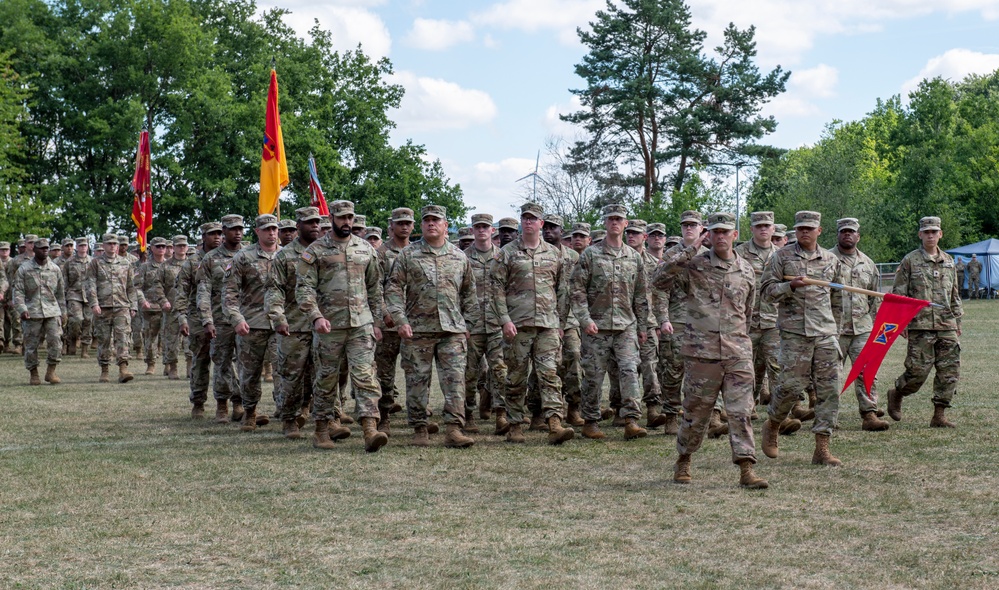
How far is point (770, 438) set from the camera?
10.6 metres

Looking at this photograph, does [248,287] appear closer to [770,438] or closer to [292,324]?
[292,324]

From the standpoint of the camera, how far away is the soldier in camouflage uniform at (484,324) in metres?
Result: 12.4

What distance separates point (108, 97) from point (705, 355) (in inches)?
1685

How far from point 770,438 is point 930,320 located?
347cm

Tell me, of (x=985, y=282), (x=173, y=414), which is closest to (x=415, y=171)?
(x=985, y=282)

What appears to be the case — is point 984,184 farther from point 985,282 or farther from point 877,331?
point 877,331

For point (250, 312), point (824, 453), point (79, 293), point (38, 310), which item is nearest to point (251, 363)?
point (250, 312)

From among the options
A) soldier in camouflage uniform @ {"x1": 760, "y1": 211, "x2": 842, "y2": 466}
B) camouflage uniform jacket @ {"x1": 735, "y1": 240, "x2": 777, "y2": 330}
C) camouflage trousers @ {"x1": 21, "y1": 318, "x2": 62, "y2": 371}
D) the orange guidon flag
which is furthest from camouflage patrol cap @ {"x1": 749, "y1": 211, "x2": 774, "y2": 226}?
camouflage trousers @ {"x1": 21, "y1": 318, "x2": 62, "y2": 371}

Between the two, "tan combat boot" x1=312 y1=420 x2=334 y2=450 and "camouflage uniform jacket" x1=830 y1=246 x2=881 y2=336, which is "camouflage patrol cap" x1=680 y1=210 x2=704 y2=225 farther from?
"tan combat boot" x1=312 y1=420 x2=334 y2=450

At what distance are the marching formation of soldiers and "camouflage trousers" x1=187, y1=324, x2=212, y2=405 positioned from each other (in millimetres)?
27

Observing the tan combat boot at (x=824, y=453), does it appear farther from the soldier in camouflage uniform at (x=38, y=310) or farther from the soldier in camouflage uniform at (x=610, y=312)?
the soldier in camouflage uniform at (x=38, y=310)

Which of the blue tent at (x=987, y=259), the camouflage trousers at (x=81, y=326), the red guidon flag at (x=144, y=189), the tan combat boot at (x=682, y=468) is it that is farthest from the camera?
the blue tent at (x=987, y=259)

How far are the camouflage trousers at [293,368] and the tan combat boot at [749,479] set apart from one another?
15.7 feet

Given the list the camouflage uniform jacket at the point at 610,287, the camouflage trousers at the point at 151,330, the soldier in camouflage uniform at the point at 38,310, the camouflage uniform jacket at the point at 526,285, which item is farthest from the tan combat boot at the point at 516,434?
the camouflage trousers at the point at 151,330
